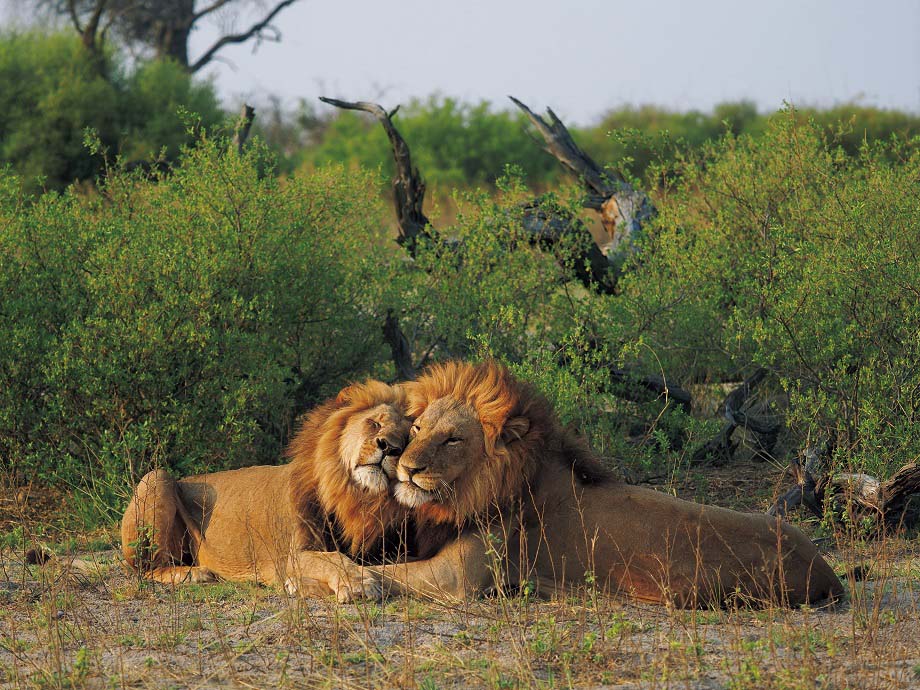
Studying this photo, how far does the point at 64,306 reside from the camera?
21.7 ft

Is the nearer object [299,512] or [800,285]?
[299,512]

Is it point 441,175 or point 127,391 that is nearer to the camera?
point 127,391

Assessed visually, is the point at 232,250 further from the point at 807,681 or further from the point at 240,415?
the point at 807,681

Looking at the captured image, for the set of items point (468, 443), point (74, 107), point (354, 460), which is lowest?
point (354, 460)

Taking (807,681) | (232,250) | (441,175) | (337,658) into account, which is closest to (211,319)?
(232,250)

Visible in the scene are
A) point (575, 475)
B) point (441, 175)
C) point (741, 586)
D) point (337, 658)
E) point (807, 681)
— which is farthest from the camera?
point (441, 175)

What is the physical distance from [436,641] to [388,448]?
88cm

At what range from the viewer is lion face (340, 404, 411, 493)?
14.7 feet

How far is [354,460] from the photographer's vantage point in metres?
4.54

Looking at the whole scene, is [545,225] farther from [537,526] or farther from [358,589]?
[358,589]

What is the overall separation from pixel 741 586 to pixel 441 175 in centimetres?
2476

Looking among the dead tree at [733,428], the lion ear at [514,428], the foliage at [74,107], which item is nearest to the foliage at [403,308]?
the dead tree at [733,428]

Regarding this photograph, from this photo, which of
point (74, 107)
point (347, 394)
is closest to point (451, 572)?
point (347, 394)

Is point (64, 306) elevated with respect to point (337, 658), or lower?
elevated
